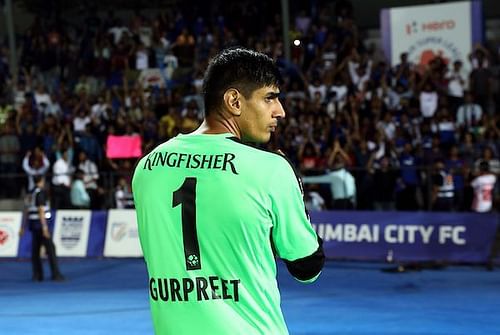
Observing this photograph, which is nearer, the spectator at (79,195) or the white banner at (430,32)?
the spectator at (79,195)

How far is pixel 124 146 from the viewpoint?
2147 centimetres

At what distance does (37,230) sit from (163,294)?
45.8ft

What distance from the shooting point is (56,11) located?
1190 inches

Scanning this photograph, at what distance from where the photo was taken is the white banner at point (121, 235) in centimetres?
1914

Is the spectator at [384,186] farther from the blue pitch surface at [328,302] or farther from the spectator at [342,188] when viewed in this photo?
the blue pitch surface at [328,302]

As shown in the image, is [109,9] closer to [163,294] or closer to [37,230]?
[37,230]

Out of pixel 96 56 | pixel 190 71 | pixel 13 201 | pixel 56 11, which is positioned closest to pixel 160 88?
pixel 190 71

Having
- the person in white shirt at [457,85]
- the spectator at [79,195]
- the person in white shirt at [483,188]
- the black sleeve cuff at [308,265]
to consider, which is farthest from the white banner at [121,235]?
the black sleeve cuff at [308,265]

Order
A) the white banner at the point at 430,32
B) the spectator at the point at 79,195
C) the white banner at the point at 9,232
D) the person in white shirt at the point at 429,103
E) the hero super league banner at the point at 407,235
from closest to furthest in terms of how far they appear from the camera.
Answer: the hero super league banner at the point at 407,235
the white banner at the point at 9,232
the spectator at the point at 79,195
the person in white shirt at the point at 429,103
the white banner at the point at 430,32

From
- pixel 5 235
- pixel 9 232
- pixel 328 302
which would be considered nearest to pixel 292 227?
pixel 328 302

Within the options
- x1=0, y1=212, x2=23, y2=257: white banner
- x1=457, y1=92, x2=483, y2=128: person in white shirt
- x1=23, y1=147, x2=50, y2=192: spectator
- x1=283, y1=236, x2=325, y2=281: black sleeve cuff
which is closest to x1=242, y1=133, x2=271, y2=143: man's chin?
x1=283, y1=236, x2=325, y2=281: black sleeve cuff

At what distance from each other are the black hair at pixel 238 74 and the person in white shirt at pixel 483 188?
14.6 metres

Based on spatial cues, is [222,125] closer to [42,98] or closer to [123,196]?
[123,196]

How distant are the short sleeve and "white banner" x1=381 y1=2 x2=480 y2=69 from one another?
64.0 ft
